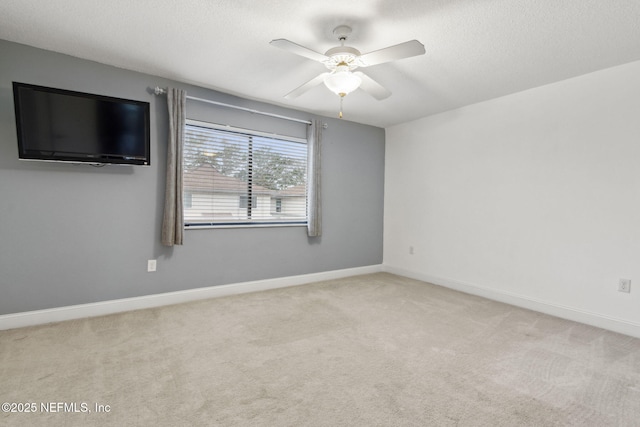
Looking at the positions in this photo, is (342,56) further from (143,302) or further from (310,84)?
(143,302)

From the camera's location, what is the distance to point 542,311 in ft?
10.4

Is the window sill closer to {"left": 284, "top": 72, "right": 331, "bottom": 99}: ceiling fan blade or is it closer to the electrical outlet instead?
{"left": 284, "top": 72, "right": 331, "bottom": 99}: ceiling fan blade

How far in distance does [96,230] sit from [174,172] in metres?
0.88

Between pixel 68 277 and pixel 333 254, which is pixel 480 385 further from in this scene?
pixel 68 277

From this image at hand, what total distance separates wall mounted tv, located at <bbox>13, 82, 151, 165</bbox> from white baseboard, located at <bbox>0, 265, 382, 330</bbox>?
1.33 meters

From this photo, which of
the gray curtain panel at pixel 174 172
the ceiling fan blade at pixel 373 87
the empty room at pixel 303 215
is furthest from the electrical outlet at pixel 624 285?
the gray curtain panel at pixel 174 172

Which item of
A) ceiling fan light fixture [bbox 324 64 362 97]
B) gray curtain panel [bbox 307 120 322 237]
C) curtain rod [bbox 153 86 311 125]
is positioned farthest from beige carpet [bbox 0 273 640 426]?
curtain rod [bbox 153 86 311 125]

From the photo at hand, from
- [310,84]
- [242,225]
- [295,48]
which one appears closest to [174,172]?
[242,225]

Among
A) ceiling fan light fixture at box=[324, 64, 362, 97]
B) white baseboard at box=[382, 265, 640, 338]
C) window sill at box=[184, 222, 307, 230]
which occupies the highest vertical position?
ceiling fan light fixture at box=[324, 64, 362, 97]

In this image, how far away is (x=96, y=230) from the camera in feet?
9.34

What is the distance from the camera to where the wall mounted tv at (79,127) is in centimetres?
241

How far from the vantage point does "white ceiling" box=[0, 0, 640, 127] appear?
197 centimetres

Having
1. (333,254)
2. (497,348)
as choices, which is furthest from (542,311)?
(333,254)

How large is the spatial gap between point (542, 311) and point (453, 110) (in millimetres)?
2602
